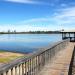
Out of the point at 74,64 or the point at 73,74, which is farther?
the point at 74,64

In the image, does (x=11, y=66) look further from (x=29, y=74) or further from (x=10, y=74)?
(x=29, y=74)

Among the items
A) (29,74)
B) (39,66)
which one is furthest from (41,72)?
(29,74)

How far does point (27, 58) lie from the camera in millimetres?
5539

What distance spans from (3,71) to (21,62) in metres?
1.06

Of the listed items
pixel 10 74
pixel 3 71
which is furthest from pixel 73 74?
pixel 3 71

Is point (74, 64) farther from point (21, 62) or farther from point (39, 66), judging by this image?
point (21, 62)

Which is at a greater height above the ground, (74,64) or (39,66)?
(39,66)

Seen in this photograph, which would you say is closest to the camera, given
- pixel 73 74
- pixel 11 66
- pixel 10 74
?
pixel 11 66

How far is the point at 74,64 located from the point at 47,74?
523 cm

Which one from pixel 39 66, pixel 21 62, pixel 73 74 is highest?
pixel 21 62

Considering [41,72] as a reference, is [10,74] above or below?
above

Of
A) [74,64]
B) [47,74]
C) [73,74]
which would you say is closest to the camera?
[47,74]

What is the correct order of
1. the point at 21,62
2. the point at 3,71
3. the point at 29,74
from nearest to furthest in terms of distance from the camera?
1. the point at 3,71
2. the point at 21,62
3. the point at 29,74

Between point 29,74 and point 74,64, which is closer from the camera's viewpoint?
point 29,74
